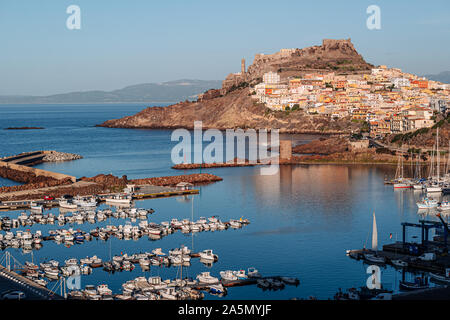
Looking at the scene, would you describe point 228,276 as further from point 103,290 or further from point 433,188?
point 433,188

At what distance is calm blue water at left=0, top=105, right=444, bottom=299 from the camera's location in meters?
19.3

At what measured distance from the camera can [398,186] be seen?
36.3m

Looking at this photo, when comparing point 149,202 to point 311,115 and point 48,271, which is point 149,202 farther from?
point 311,115

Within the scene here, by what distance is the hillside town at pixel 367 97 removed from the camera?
6147cm

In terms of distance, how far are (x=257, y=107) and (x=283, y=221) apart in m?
63.8

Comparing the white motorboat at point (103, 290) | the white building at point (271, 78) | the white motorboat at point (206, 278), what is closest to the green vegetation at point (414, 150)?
the white motorboat at point (206, 278)

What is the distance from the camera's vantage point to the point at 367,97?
8231 centimetres

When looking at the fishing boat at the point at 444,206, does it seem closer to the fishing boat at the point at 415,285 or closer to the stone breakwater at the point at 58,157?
the fishing boat at the point at 415,285

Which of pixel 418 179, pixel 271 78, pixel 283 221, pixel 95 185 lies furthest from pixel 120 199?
pixel 271 78

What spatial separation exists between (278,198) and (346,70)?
251 feet

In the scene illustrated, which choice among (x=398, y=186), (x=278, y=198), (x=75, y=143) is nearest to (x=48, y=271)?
(x=278, y=198)

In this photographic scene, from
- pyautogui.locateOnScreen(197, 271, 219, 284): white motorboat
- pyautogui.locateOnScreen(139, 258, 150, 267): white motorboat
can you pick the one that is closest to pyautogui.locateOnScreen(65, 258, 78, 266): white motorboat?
pyautogui.locateOnScreen(139, 258, 150, 267): white motorboat

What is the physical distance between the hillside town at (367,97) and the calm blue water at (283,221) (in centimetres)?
1762

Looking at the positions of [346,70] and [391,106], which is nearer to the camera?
[391,106]
